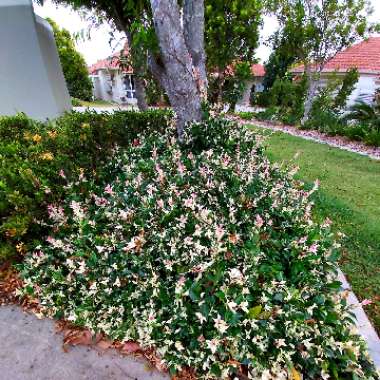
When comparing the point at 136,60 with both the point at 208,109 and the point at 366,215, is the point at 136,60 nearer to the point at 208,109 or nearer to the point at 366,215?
the point at 208,109

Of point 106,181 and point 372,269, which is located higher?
point 106,181

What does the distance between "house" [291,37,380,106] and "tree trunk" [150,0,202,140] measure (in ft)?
55.7

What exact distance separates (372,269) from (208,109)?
346 centimetres

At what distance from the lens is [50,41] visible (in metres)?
8.26

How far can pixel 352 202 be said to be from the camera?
571 centimetres

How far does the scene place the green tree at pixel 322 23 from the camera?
13.2m

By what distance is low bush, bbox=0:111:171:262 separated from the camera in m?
3.02

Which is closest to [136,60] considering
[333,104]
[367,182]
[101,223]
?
[101,223]

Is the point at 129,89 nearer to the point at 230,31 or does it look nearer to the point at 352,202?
the point at 230,31

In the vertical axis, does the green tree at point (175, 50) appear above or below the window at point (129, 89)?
above

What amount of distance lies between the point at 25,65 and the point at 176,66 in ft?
15.1

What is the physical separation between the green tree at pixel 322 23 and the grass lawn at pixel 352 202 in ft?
21.1

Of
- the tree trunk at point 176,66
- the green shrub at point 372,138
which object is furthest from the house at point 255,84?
the tree trunk at point 176,66

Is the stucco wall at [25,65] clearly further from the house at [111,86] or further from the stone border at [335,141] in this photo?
the house at [111,86]
